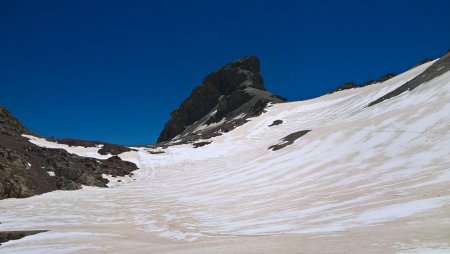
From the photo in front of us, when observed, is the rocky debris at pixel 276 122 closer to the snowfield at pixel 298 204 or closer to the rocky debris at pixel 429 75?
the rocky debris at pixel 429 75

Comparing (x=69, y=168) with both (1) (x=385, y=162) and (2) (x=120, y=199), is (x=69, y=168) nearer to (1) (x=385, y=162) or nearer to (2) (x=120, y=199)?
(2) (x=120, y=199)

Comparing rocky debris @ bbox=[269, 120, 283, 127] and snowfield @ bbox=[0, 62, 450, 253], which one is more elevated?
rocky debris @ bbox=[269, 120, 283, 127]

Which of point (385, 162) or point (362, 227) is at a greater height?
point (385, 162)

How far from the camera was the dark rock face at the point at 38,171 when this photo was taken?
25509mm

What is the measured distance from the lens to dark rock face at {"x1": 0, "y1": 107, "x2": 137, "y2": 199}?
25509 mm

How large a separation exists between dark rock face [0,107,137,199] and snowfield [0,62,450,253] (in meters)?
1.52

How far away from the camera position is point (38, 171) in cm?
3106

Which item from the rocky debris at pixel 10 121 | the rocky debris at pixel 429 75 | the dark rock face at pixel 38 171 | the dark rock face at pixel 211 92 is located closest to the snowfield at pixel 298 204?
the dark rock face at pixel 38 171

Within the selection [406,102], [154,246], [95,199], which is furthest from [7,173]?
[406,102]

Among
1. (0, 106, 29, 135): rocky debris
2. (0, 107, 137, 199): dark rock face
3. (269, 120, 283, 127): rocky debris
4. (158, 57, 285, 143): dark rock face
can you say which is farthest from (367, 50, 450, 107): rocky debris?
(158, 57, 285, 143): dark rock face

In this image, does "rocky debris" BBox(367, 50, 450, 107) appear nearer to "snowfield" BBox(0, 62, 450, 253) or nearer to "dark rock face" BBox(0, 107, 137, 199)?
"snowfield" BBox(0, 62, 450, 253)

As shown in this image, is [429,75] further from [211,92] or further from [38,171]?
[211,92]

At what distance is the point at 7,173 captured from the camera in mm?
25641

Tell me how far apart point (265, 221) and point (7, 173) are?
66.8 feet
